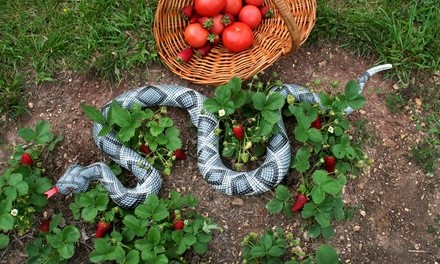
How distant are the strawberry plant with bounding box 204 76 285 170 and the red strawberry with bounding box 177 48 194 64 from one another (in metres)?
0.40

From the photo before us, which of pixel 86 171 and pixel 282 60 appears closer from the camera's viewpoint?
pixel 86 171

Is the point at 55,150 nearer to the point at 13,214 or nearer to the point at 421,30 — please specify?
the point at 13,214

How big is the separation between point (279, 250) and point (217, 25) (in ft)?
4.99

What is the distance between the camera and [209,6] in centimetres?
359

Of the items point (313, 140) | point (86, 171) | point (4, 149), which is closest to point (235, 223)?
point (313, 140)

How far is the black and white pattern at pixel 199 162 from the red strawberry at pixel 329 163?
0.23 m

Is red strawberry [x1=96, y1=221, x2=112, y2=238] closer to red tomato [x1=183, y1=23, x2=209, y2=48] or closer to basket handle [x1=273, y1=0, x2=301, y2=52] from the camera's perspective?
red tomato [x1=183, y1=23, x2=209, y2=48]

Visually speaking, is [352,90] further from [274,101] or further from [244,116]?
[244,116]

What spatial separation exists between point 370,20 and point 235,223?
5.47 ft

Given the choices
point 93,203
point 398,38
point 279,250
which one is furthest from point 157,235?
point 398,38

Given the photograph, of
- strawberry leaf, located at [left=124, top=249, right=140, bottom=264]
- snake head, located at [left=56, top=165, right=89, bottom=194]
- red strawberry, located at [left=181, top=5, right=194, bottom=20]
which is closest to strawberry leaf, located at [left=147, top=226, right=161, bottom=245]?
strawberry leaf, located at [left=124, top=249, right=140, bottom=264]

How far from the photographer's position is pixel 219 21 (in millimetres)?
3684

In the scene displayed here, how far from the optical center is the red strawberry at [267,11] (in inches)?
148

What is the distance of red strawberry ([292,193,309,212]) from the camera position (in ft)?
10.7
